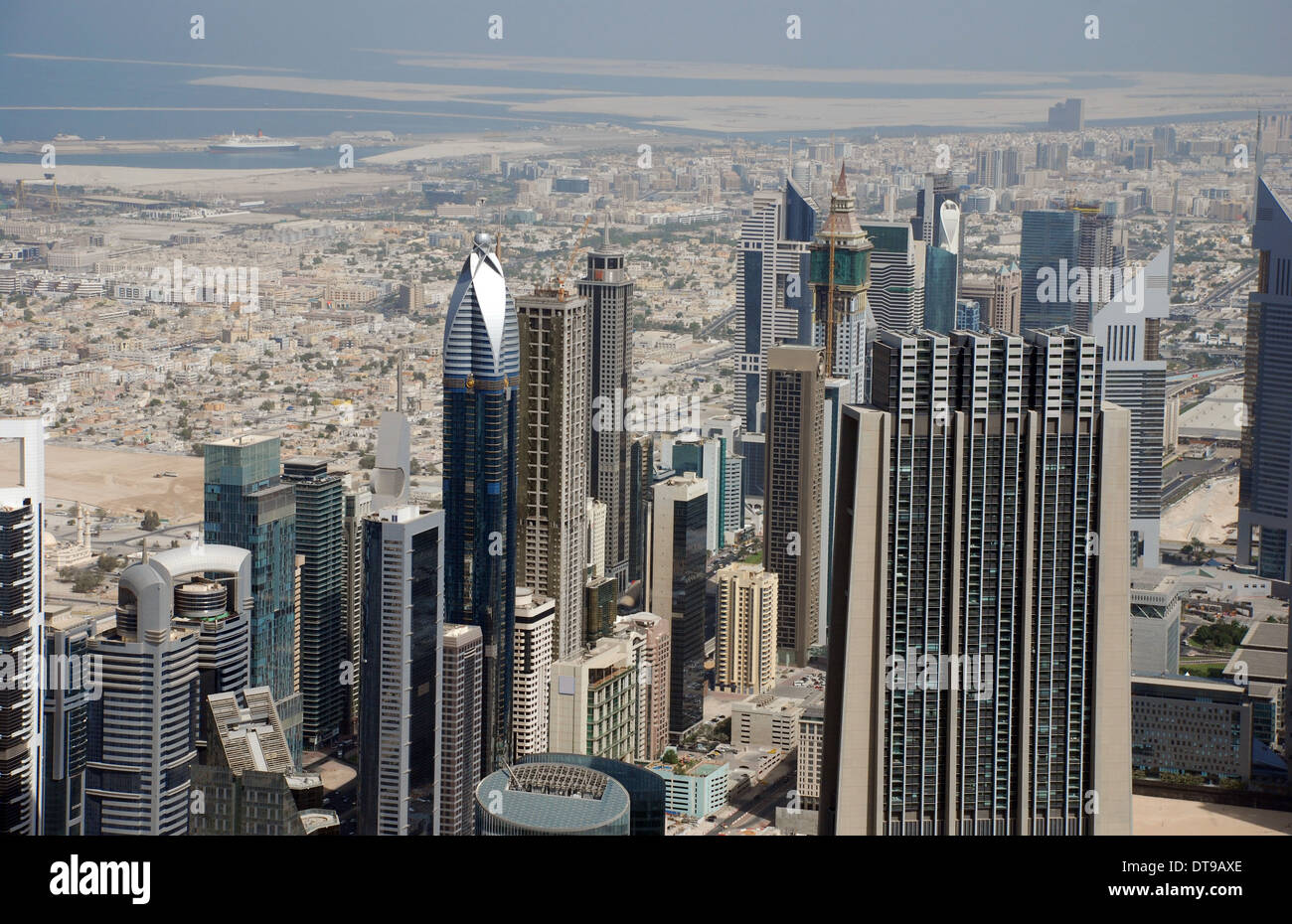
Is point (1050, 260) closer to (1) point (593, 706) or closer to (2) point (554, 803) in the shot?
(1) point (593, 706)

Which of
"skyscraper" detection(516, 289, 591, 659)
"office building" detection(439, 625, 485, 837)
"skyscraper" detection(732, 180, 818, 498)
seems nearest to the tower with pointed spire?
"skyscraper" detection(732, 180, 818, 498)

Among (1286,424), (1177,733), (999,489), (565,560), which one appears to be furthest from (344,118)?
(1286,424)

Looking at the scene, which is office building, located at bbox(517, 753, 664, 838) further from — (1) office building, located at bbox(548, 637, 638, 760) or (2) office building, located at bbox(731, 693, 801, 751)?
(2) office building, located at bbox(731, 693, 801, 751)

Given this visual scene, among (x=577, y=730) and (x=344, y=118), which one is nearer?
(x=344, y=118)

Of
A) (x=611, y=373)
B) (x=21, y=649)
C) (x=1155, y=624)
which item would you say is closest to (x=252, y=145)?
(x=21, y=649)

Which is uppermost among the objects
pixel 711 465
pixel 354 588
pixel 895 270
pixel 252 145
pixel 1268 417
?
pixel 252 145

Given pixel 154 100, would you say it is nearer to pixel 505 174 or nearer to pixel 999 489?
pixel 505 174

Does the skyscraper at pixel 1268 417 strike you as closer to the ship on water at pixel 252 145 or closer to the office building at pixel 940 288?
the office building at pixel 940 288
